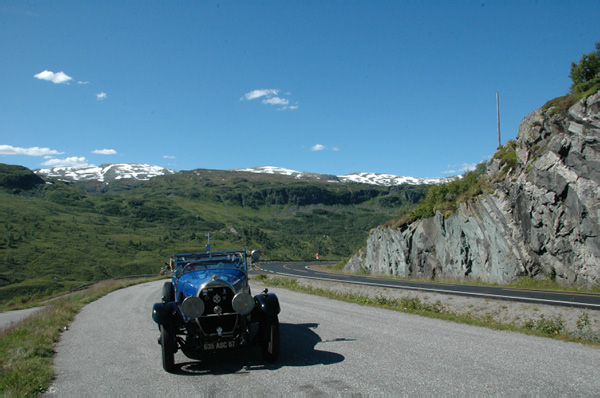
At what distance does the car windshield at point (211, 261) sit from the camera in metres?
10.0

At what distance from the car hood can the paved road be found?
4.59 feet

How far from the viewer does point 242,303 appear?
25.9 ft

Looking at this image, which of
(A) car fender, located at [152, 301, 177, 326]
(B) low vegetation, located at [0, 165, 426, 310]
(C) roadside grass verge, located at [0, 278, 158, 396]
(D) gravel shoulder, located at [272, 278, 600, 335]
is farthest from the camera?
(B) low vegetation, located at [0, 165, 426, 310]

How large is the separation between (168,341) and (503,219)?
91.4 ft

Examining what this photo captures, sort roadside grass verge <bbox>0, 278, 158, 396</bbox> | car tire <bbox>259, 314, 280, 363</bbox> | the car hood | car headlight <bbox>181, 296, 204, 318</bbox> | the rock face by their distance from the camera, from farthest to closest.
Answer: the rock face → the car hood → car tire <bbox>259, 314, 280, 363</bbox> → car headlight <bbox>181, 296, 204, 318</bbox> → roadside grass verge <bbox>0, 278, 158, 396</bbox>

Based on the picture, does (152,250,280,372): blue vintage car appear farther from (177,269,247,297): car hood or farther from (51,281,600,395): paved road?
(51,281,600,395): paved road

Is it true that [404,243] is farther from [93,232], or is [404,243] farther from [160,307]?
[93,232]

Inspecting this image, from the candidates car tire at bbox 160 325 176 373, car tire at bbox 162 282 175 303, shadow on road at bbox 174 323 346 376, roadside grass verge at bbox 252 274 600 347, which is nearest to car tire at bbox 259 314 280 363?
shadow on road at bbox 174 323 346 376

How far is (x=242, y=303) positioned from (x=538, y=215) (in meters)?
25.2

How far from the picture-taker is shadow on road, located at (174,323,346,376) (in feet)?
26.3

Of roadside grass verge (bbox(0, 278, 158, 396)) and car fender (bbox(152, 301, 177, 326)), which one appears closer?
roadside grass verge (bbox(0, 278, 158, 396))

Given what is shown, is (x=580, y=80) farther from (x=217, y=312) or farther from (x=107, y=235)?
(x=107, y=235)

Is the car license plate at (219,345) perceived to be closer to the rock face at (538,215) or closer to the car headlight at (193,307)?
the car headlight at (193,307)

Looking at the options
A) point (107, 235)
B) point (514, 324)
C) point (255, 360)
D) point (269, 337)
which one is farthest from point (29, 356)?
point (107, 235)
